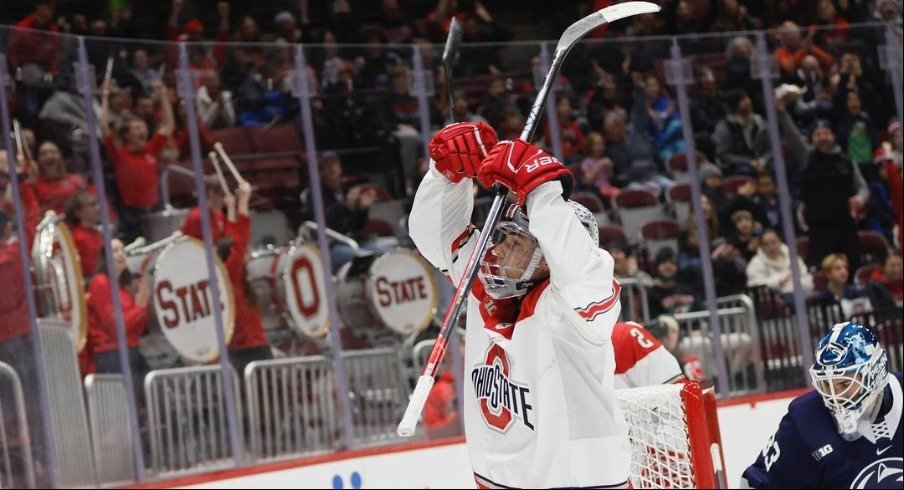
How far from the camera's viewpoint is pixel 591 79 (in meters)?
6.30

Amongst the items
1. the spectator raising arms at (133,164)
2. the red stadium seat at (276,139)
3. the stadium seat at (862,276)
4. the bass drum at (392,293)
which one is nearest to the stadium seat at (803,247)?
the stadium seat at (862,276)

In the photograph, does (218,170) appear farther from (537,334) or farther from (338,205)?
(537,334)

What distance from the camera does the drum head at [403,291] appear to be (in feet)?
18.9

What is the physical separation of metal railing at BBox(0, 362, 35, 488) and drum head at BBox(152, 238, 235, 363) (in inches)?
23.2

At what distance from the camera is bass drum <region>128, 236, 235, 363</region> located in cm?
533

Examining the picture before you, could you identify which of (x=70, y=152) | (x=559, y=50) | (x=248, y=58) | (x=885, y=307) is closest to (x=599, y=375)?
(x=559, y=50)

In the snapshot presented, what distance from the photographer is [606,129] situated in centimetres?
625

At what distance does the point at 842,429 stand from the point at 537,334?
3.22ft

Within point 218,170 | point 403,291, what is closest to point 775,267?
point 403,291

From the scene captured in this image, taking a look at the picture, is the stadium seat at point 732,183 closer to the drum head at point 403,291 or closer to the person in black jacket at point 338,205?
the drum head at point 403,291

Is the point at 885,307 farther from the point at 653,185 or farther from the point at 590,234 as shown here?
the point at 590,234

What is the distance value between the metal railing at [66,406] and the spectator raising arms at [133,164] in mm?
436

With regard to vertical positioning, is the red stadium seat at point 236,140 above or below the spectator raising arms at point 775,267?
above

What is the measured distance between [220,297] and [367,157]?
2.57 feet
